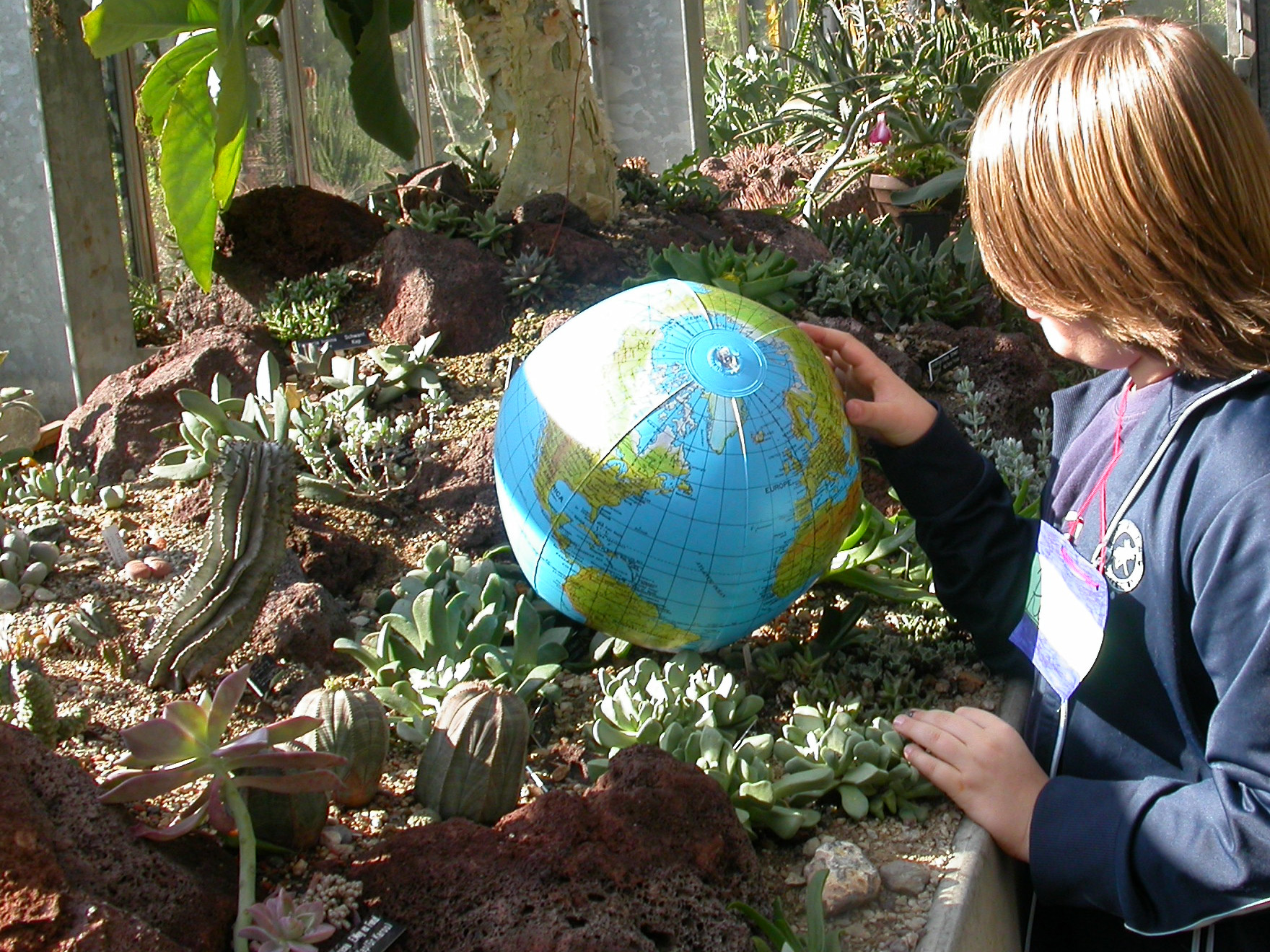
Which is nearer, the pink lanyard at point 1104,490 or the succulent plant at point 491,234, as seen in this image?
the pink lanyard at point 1104,490

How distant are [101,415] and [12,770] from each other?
111 inches

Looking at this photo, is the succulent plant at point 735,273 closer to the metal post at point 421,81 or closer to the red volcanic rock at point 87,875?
the red volcanic rock at point 87,875

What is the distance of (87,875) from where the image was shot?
1709 millimetres

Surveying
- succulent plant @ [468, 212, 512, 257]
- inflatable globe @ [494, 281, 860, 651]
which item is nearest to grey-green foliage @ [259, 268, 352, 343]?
succulent plant @ [468, 212, 512, 257]

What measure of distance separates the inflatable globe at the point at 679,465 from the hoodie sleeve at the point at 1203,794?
2.42 ft

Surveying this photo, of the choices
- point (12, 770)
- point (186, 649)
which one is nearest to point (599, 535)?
point (186, 649)

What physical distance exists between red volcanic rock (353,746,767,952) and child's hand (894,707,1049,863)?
0.46m

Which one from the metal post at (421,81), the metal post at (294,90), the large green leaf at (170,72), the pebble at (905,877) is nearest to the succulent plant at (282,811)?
the pebble at (905,877)

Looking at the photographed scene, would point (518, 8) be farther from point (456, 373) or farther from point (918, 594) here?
point (918, 594)

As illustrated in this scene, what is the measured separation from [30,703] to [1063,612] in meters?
1.91

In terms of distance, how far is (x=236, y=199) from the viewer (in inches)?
197

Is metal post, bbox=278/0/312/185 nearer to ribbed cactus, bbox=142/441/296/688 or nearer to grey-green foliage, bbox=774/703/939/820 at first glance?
ribbed cactus, bbox=142/441/296/688

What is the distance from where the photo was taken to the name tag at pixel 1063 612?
203 centimetres

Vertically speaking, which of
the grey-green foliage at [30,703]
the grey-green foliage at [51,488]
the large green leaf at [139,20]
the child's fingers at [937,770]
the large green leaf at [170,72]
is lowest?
the child's fingers at [937,770]
